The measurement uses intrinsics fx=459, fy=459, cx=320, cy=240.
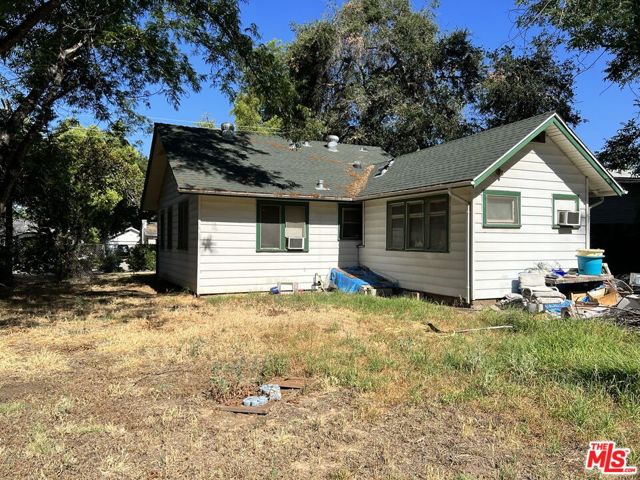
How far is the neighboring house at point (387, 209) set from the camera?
1077cm

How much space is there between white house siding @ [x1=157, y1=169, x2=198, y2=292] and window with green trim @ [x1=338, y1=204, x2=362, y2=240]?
4445mm

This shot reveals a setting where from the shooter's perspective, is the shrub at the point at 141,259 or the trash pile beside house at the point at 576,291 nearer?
the trash pile beside house at the point at 576,291

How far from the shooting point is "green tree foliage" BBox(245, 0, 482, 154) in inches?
1008

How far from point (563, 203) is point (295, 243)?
7.29 meters

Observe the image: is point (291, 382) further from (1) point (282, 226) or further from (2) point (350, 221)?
(2) point (350, 221)

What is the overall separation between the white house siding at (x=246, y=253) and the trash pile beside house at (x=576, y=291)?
5517 millimetres

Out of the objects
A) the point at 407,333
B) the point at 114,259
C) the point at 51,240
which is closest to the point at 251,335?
the point at 407,333

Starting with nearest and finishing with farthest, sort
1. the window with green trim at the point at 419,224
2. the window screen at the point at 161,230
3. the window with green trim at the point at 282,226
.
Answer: the window with green trim at the point at 419,224 → the window with green trim at the point at 282,226 → the window screen at the point at 161,230

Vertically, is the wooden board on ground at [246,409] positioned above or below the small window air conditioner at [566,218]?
below

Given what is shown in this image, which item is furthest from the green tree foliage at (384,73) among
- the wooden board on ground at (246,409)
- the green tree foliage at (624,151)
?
the wooden board on ground at (246,409)

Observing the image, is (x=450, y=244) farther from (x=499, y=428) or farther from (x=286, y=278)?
(x=499, y=428)

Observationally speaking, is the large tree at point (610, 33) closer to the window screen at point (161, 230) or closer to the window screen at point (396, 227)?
the window screen at point (396, 227)

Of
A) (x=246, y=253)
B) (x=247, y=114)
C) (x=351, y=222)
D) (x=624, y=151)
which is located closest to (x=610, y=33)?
(x=624, y=151)

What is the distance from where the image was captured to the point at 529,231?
11.2 metres
